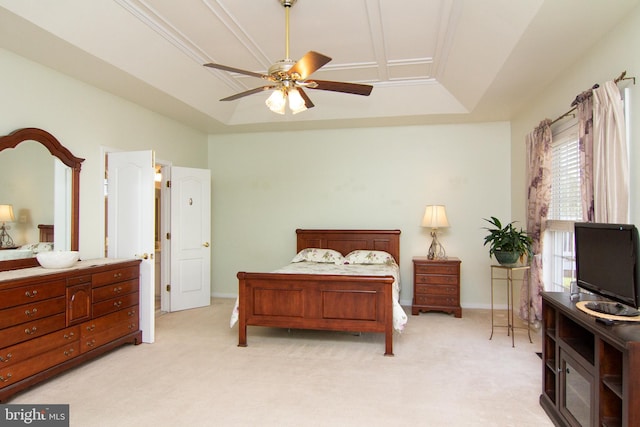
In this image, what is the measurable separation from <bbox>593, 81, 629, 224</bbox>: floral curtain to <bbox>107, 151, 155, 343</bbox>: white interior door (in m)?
3.89

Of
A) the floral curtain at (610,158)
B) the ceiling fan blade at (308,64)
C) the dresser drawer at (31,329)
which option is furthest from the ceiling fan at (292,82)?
the dresser drawer at (31,329)

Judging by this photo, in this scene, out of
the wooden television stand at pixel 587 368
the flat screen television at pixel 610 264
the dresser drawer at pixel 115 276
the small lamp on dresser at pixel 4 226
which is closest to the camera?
the wooden television stand at pixel 587 368

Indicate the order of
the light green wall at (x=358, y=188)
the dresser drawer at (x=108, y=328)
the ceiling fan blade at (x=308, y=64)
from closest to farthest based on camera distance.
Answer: the ceiling fan blade at (x=308, y=64) → the dresser drawer at (x=108, y=328) → the light green wall at (x=358, y=188)

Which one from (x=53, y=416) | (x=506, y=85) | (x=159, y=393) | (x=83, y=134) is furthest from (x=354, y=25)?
(x=53, y=416)

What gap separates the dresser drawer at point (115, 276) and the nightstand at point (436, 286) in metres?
3.40

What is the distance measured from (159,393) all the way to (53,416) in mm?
650

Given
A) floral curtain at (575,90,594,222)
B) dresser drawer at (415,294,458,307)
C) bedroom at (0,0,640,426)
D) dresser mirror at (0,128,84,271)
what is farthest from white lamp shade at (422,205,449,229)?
dresser mirror at (0,128,84,271)

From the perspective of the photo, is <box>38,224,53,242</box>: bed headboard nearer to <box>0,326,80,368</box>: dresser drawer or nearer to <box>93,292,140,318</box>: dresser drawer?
<box>93,292,140,318</box>: dresser drawer

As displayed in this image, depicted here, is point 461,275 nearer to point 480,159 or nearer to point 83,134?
point 480,159

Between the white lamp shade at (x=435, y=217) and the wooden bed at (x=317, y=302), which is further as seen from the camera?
the white lamp shade at (x=435, y=217)

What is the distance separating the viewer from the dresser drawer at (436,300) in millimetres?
5074

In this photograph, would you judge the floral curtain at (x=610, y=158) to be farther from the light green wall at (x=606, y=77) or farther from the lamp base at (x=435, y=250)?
the lamp base at (x=435, y=250)

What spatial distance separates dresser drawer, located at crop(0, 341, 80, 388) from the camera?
8.75ft

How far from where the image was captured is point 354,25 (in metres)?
3.63
